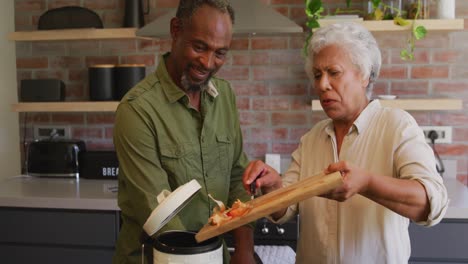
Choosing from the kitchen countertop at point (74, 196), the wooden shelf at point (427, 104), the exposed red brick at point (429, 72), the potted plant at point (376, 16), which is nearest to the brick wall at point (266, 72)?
the exposed red brick at point (429, 72)

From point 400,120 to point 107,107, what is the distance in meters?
1.77

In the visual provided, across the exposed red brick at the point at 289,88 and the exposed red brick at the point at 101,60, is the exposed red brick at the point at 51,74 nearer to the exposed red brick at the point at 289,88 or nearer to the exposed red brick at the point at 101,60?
the exposed red brick at the point at 101,60

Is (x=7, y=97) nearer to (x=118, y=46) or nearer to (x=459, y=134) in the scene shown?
(x=118, y=46)

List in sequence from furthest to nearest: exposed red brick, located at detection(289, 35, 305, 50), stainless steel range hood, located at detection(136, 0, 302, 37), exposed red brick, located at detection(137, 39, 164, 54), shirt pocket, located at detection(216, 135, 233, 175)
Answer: exposed red brick, located at detection(137, 39, 164, 54) → exposed red brick, located at detection(289, 35, 305, 50) → stainless steel range hood, located at detection(136, 0, 302, 37) → shirt pocket, located at detection(216, 135, 233, 175)

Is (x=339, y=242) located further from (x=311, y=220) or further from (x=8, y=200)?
(x=8, y=200)

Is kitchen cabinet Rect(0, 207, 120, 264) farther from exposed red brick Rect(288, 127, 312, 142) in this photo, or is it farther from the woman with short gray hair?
the woman with short gray hair

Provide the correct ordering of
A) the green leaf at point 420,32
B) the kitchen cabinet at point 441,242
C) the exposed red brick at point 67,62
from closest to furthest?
the kitchen cabinet at point 441,242 → the green leaf at point 420,32 → the exposed red brick at point 67,62

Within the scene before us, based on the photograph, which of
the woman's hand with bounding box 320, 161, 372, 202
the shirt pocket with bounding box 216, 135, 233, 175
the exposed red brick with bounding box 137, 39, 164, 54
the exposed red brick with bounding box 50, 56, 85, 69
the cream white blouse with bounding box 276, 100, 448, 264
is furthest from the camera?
the exposed red brick with bounding box 50, 56, 85, 69

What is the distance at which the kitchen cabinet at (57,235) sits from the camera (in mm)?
2314

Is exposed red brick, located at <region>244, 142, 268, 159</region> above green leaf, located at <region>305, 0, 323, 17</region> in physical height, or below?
below

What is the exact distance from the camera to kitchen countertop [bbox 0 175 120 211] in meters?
2.30

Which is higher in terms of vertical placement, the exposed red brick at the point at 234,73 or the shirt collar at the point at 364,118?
the exposed red brick at the point at 234,73

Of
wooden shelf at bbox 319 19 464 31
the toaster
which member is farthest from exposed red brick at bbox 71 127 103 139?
wooden shelf at bbox 319 19 464 31

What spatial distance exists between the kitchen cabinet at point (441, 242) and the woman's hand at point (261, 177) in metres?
1.06
